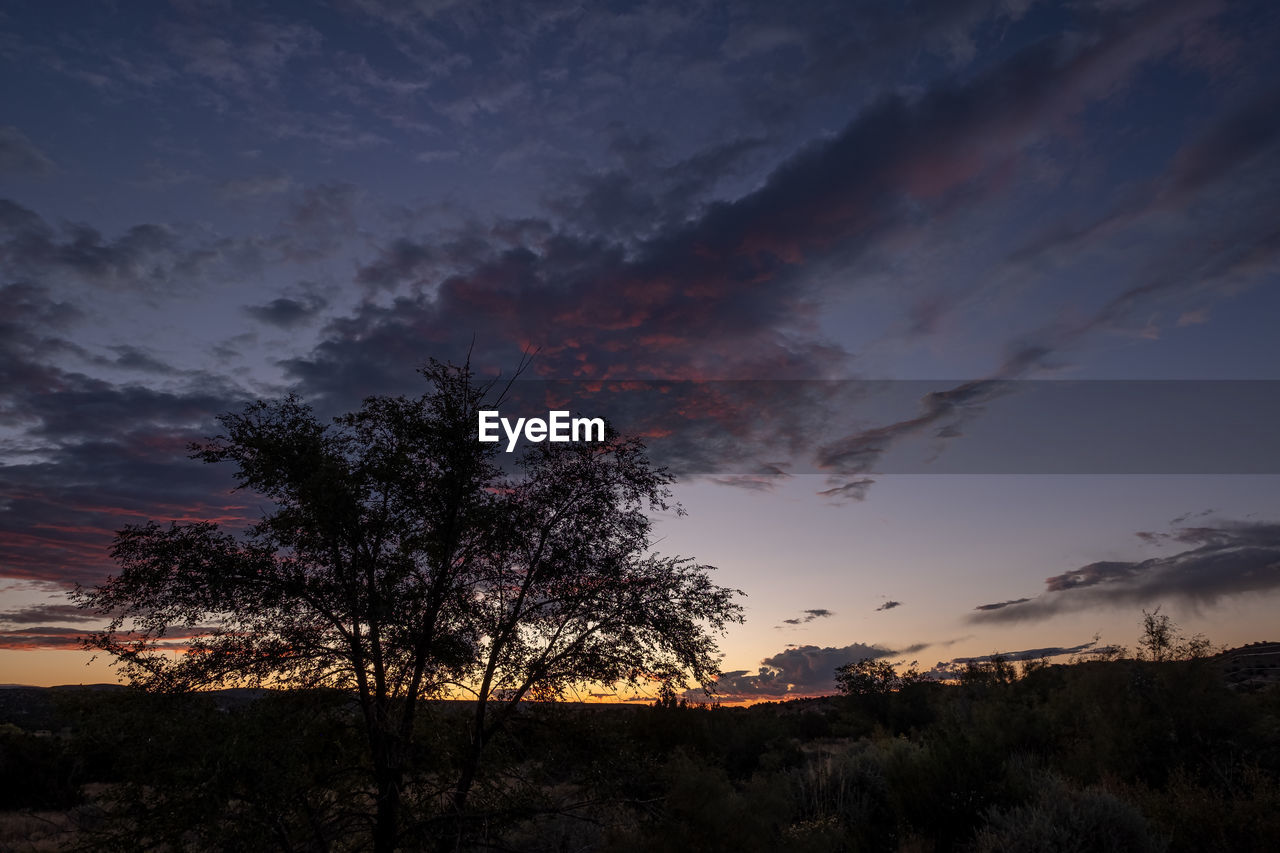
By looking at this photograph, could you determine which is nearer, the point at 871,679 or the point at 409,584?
the point at 409,584

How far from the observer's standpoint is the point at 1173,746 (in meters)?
25.2

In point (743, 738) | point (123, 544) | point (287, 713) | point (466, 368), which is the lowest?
point (743, 738)

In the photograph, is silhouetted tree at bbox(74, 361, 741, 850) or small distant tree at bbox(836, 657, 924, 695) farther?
small distant tree at bbox(836, 657, 924, 695)

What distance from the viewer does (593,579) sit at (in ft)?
55.0

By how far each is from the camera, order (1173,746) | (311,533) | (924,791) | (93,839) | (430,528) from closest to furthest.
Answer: (93,839)
(311,533)
(430,528)
(924,791)
(1173,746)

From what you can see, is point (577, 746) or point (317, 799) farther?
point (577, 746)

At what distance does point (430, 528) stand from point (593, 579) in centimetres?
383

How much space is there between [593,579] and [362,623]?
197 inches

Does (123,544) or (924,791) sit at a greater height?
(123,544)

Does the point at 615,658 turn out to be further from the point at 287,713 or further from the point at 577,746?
the point at 287,713

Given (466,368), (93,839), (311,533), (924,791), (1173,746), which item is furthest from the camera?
(1173,746)

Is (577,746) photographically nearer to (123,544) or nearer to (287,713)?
(287,713)

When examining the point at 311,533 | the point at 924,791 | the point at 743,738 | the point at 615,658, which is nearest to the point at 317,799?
the point at 311,533

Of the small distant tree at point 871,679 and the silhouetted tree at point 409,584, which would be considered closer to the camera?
the silhouetted tree at point 409,584
